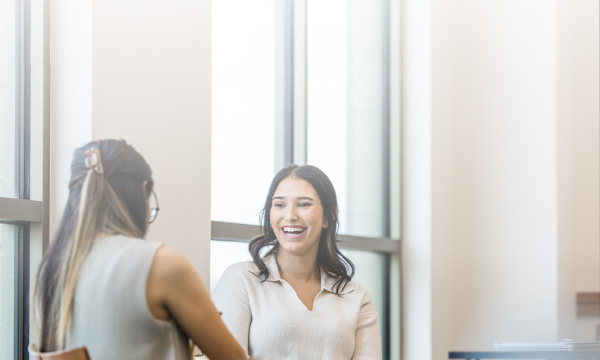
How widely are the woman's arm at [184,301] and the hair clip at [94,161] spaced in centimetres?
21

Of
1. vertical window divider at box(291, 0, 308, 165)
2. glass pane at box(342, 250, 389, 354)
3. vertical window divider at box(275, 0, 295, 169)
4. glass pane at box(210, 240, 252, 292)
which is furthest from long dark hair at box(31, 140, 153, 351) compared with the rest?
glass pane at box(342, 250, 389, 354)

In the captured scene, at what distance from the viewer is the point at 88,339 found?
5.08 ft

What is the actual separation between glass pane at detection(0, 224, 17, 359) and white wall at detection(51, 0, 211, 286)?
14 centimetres

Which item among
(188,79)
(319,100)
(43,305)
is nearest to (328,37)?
(319,100)

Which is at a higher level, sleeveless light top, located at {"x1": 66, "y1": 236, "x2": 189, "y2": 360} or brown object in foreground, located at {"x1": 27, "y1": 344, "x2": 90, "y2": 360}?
sleeveless light top, located at {"x1": 66, "y1": 236, "x2": 189, "y2": 360}

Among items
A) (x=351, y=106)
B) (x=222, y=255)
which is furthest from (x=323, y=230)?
(x=351, y=106)

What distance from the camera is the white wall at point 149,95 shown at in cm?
238

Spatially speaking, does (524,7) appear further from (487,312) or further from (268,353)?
(268,353)

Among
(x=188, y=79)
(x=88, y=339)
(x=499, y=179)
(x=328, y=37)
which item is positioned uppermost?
(x=328, y=37)

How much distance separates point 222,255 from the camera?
10.4 ft

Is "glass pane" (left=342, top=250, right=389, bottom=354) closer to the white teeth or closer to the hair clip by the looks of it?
the white teeth

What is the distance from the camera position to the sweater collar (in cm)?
265

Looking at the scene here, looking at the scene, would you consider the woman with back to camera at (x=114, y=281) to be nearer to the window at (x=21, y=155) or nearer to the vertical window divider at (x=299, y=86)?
the window at (x=21, y=155)

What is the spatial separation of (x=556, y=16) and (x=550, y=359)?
2061 mm
